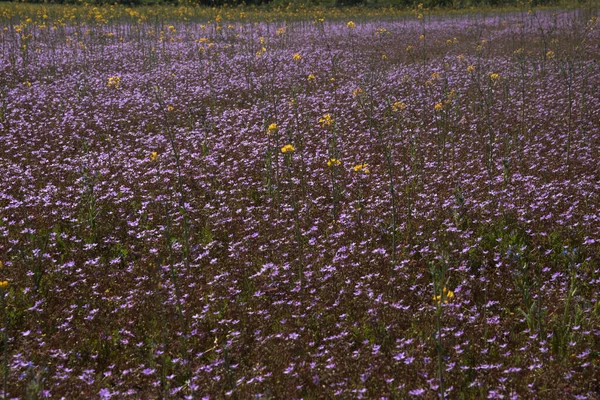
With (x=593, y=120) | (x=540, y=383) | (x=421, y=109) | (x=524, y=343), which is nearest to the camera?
(x=540, y=383)

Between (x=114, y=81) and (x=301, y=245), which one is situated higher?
(x=114, y=81)

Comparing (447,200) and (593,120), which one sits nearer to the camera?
(447,200)

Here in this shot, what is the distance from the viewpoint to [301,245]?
544 cm

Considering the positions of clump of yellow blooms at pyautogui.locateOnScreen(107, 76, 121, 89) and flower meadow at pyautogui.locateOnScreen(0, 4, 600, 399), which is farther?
clump of yellow blooms at pyautogui.locateOnScreen(107, 76, 121, 89)

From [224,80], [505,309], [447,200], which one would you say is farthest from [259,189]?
[224,80]

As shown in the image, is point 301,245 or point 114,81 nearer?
point 301,245

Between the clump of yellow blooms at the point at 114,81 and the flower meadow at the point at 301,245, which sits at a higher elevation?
the clump of yellow blooms at the point at 114,81

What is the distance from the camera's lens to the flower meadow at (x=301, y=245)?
3.77 m

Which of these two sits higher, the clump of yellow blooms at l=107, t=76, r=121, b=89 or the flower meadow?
the clump of yellow blooms at l=107, t=76, r=121, b=89

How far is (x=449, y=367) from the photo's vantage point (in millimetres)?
3660

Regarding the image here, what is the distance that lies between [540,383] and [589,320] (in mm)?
779

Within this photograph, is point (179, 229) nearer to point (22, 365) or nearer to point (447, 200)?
point (22, 365)

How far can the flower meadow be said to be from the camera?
12.4 feet

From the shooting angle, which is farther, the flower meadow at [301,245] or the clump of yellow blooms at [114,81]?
the clump of yellow blooms at [114,81]
